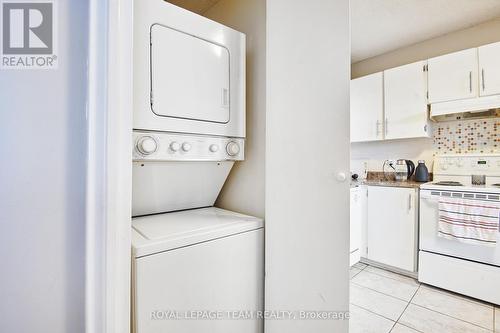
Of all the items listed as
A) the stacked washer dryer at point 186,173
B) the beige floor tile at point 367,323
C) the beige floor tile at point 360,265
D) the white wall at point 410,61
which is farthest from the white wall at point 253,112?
the white wall at point 410,61

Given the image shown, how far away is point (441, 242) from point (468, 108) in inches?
53.1

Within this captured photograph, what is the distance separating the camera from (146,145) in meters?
1.00

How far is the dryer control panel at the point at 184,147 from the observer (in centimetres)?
100

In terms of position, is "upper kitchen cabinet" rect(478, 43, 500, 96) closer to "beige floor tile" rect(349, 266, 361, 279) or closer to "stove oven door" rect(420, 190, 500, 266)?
"stove oven door" rect(420, 190, 500, 266)

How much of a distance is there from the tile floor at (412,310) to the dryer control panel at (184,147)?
1.59 metres

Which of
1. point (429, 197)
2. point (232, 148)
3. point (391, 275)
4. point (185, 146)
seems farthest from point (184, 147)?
point (391, 275)

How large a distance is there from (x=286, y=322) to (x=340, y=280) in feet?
1.11

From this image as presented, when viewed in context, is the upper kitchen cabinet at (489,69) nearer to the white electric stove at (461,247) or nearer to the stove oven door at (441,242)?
the white electric stove at (461,247)

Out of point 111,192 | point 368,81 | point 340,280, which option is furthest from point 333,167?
point 368,81

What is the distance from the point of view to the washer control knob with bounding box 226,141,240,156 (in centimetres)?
126

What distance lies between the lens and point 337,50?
108 cm

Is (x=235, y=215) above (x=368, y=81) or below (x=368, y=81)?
below

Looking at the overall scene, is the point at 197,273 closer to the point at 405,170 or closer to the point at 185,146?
the point at 185,146

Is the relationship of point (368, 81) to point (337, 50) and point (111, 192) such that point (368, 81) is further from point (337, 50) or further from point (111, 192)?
point (111, 192)
